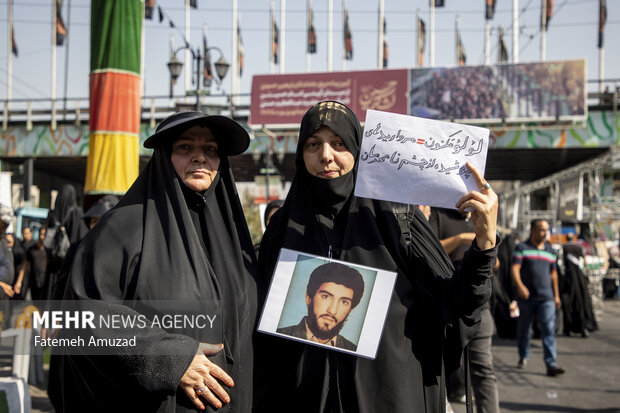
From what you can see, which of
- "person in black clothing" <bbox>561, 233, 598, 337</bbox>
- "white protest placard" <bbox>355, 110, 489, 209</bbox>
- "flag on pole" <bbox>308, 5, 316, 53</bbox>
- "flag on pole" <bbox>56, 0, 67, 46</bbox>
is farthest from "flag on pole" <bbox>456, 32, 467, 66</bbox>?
"white protest placard" <bbox>355, 110, 489, 209</bbox>

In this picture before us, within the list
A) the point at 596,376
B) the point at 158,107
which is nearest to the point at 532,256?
the point at 596,376

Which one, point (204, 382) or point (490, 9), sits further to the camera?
point (490, 9)

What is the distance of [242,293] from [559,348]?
853cm

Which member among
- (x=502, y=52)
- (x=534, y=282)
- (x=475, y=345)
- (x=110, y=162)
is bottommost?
(x=475, y=345)

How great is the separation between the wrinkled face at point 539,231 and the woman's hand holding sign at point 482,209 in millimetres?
6053

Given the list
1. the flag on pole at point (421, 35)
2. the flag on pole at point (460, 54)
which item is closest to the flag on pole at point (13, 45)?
the flag on pole at point (421, 35)

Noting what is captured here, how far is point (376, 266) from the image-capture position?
2.10m

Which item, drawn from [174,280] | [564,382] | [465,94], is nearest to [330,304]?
[174,280]

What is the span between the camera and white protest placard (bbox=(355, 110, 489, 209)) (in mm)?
2100

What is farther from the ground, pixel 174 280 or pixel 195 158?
pixel 195 158

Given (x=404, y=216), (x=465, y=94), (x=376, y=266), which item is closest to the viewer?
(x=376, y=266)

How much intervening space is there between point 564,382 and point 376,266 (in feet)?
18.8

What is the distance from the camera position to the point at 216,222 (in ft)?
7.13

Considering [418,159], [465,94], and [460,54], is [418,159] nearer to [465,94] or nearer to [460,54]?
[465,94]
